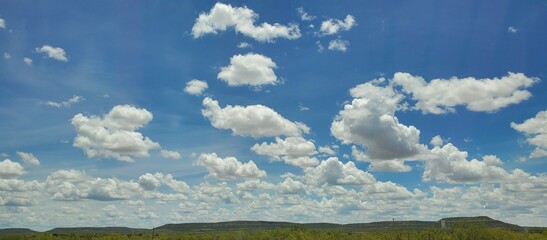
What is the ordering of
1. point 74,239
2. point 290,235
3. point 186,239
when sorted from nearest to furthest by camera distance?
point 290,235, point 186,239, point 74,239

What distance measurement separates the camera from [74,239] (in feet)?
611

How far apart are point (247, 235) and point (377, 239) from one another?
40.1m

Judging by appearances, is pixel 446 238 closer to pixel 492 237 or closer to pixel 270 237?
pixel 492 237

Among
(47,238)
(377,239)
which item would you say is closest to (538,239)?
(377,239)

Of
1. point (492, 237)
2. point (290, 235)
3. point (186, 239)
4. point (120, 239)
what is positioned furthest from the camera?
point (186, 239)

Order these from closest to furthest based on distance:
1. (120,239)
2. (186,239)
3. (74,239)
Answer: (120,239) < (186,239) < (74,239)

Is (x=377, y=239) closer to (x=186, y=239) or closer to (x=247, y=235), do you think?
(x=247, y=235)

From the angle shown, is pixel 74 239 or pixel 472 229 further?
pixel 74 239

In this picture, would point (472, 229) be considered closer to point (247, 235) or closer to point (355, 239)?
point (355, 239)

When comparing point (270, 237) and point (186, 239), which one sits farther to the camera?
point (186, 239)

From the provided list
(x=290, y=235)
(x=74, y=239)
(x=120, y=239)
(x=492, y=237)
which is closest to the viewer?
(x=492, y=237)

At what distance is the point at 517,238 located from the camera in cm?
12669

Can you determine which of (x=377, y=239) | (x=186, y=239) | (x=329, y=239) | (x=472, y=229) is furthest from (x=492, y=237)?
(x=186, y=239)

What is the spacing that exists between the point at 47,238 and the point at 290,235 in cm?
8437
